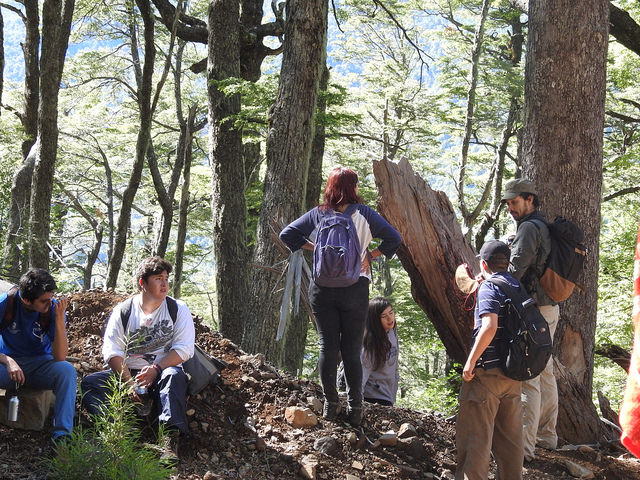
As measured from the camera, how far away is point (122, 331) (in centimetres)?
453

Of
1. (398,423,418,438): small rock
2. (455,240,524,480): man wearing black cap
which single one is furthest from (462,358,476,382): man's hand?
(398,423,418,438): small rock

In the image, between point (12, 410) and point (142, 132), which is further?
point (142, 132)

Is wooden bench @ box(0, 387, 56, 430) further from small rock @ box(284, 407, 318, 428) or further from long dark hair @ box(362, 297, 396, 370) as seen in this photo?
long dark hair @ box(362, 297, 396, 370)

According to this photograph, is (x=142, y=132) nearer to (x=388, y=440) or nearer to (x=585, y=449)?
(x=388, y=440)

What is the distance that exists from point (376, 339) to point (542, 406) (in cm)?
157

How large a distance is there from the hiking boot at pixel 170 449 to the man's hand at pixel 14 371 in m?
1.03

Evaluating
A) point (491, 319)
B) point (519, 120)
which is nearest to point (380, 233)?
point (491, 319)

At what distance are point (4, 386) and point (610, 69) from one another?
1629cm

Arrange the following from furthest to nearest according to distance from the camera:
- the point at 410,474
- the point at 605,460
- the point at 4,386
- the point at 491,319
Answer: the point at 605,460 → the point at 410,474 → the point at 4,386 → the point at 491,319

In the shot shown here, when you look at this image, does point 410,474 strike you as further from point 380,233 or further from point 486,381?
point 380,233

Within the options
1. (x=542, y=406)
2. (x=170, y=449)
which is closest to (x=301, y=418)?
(x=170, y=449)

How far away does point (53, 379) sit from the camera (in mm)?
4301

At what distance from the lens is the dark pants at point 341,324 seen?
4.68 m

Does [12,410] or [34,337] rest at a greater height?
[34,337]
